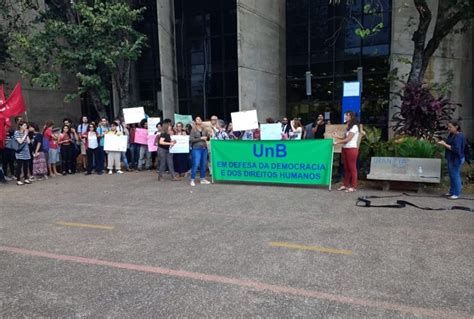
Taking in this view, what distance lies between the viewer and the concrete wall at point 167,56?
698 inches

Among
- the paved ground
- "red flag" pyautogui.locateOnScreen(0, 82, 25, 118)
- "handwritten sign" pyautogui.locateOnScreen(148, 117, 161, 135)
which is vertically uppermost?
"red flag" pyautogui.locateOnScreen(0, 82, 25, 118)

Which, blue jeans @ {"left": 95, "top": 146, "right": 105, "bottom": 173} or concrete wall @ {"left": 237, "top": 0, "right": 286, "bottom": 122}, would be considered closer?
blue jeans @ {"left": 95, "top": 146, "right": 105, "bottom": 173}

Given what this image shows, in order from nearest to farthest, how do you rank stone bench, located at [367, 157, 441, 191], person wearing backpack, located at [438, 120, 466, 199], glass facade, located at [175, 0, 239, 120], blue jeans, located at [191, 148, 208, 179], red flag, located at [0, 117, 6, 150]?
person wearing backpack, located at [438, 120, 466, 199], stone bench, located at [367, 157, 441, 191], blue jeans, located at [191, 148, 208, 179], red flag, located at [0, 117, 6, 150], glass facade, located at [175, 0, 239, 120]

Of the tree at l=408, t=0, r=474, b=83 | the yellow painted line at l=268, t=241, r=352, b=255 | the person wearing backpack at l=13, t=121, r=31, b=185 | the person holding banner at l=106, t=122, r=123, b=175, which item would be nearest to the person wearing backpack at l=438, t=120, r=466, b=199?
the tree at l=408, t=0, r=474, b=83

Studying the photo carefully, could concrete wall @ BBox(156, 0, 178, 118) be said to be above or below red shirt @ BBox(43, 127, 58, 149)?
above

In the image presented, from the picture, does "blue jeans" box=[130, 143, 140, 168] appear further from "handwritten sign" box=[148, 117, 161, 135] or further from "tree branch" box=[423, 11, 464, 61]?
"tree branch" box=[423, 11, 464, 61]

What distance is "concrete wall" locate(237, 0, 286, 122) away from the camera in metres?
16.9

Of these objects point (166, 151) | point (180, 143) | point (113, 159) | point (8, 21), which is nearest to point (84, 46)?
point (113, 159)

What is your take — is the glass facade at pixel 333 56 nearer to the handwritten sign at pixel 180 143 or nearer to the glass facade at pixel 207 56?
the glass facade at pixel 207 56

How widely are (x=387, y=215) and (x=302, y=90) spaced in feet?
50.1

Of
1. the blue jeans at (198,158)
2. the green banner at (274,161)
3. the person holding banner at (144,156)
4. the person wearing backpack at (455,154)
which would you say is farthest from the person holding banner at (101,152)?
the person wearing backpack at (455,154)

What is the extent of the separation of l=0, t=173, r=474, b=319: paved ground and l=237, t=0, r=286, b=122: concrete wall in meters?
9.87

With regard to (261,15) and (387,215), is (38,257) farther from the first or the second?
(261,15)

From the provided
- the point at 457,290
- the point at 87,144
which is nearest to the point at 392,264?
the point at 457,290
